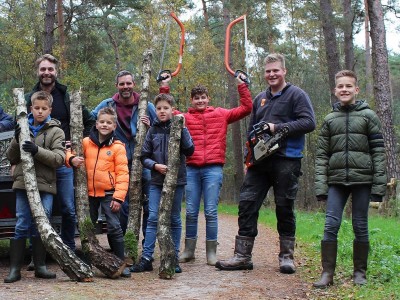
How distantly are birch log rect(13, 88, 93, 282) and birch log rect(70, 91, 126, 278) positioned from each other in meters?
0.26

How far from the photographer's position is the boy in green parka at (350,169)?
5266 millimetres

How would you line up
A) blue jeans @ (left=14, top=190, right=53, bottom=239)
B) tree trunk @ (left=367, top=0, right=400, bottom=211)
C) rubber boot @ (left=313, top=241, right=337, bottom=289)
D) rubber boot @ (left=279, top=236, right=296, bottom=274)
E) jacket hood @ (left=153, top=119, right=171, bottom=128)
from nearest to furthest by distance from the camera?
rubber boot @ (left=313, top=241, right=337, bottom=289) → blue jeans @ (left=14, top=190, right=53, bottom=239) → rubber boot @ (left=279, top=236, right=296, bottom=274) → jacket hood @ (left=153, top=119, right=171, bottom=128) → tree trunk @ (left=367, top=0, right=400, bottom=211)

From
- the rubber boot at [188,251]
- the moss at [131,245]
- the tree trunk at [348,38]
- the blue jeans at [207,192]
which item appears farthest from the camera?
the tree trunk at [348,38]

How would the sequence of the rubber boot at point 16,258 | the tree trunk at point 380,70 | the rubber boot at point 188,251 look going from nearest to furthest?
the rubber boot at point 16,258, the rubber boot at point 188,251, the tree trunk at point 380,70

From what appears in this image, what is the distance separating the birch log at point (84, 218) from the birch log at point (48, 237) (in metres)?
0.26

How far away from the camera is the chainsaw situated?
5934mm

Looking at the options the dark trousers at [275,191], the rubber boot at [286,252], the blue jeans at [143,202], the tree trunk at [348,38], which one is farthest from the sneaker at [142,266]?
the tree trunk at [348,38]

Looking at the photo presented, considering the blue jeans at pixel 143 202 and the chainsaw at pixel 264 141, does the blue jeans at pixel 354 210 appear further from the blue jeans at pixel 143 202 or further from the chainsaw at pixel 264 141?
the blue jeans at pixel 143 202

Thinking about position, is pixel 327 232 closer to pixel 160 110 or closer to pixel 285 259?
pixel 285 259

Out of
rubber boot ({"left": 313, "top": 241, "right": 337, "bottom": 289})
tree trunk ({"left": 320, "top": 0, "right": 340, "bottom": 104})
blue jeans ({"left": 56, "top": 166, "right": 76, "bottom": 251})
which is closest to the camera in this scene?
rubber boot ({"left": 313, "top": 241, "right": 337, "bottom": 289})

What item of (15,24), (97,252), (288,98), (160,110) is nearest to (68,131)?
(160,110)

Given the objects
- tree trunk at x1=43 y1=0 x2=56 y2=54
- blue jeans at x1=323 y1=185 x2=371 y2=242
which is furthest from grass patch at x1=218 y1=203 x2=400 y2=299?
tree trunk at x1=43 y1=0 x2=56 y2=54

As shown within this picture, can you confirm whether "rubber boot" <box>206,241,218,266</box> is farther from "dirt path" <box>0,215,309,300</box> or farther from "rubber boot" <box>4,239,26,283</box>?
"rubber boot" <box>4,239,26,283</box>

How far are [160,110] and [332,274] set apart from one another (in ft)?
8.55
